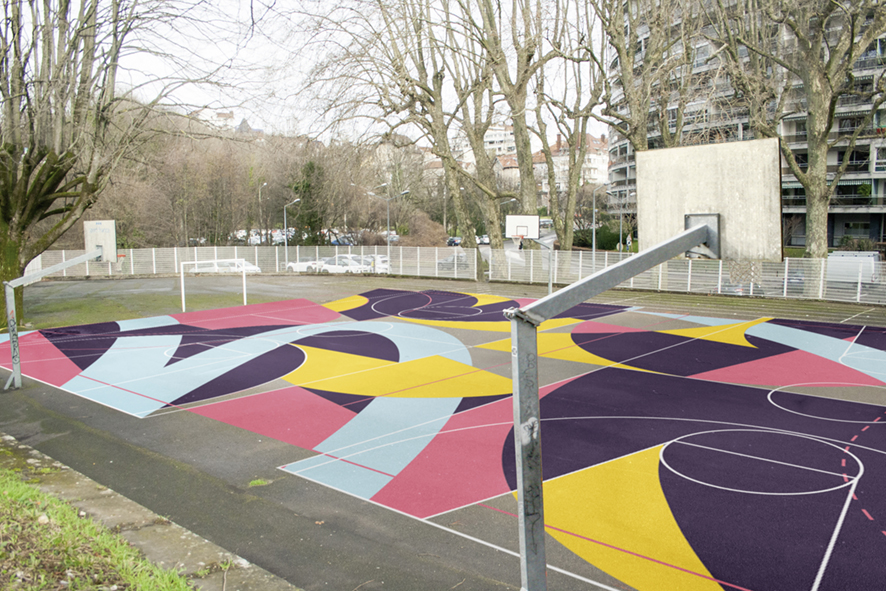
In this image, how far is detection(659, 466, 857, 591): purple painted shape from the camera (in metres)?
4.96

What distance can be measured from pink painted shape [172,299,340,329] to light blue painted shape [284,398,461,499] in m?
9.75

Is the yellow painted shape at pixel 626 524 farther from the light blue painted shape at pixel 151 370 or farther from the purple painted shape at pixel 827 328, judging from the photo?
the purple painted shape at pixel 827 328

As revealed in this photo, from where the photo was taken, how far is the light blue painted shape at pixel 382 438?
7.27 meters

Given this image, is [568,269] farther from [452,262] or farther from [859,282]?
[859,282]

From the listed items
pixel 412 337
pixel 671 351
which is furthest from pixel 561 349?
pixel 412 337

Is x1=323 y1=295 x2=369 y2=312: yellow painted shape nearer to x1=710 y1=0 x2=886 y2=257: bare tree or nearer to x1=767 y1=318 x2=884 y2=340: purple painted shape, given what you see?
x1=767 y1=318 x2=884 y2=340: purple painted shape

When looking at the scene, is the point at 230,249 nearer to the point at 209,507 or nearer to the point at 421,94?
the point at 421,94

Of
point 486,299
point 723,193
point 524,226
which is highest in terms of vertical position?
point 524,226

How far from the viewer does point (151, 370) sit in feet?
41.3

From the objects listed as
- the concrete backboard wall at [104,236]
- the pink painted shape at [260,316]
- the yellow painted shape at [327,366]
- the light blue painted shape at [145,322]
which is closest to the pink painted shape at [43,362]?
the light blue painted shape at [145,322]

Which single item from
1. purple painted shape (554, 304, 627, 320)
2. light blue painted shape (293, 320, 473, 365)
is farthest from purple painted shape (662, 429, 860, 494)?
purple painted shape (554, 304, 627, 320)

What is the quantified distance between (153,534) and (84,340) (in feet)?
41.3

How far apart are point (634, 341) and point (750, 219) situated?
11948 mm

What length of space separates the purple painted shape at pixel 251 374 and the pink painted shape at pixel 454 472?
4.56 meters
